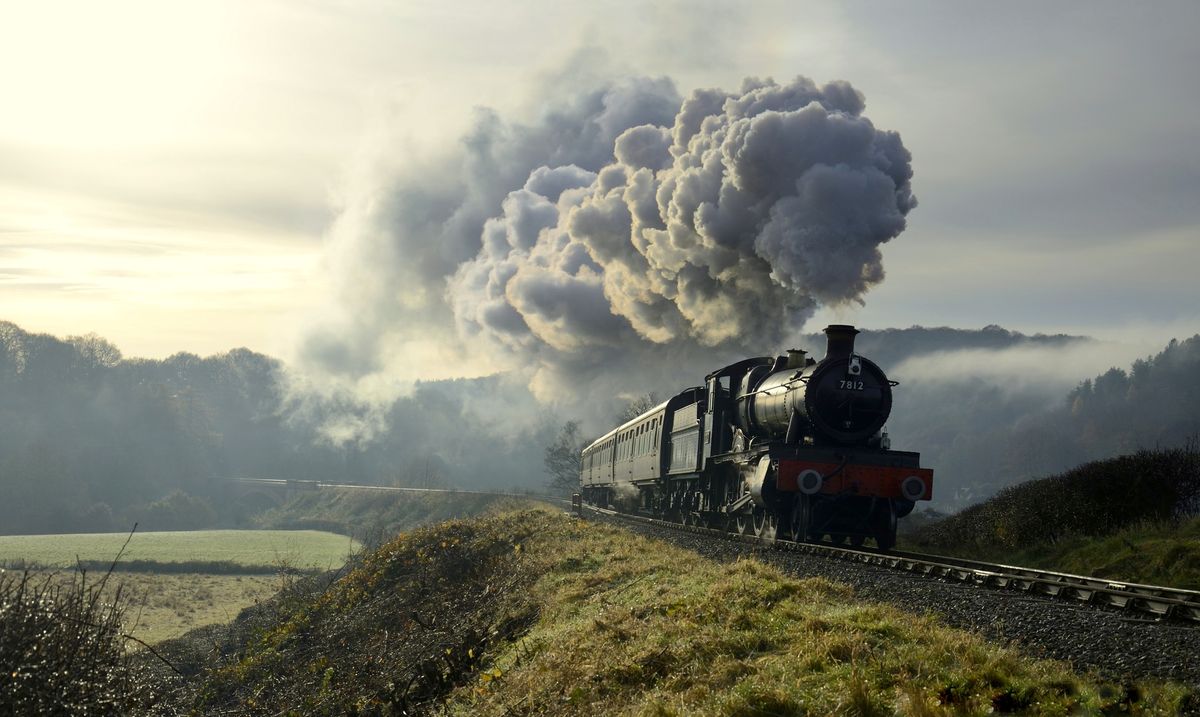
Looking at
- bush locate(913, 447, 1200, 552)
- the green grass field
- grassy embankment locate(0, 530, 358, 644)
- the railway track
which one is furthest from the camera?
the green grass field

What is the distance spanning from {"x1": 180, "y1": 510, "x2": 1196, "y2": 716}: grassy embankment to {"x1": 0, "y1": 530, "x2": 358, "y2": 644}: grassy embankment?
9.53m

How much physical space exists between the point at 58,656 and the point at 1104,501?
62.7ft

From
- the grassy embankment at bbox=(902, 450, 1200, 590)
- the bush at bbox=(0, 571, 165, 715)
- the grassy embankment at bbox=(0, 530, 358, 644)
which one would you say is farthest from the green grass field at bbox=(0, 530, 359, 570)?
the bush at bbox=(0, 571, 165, 715)

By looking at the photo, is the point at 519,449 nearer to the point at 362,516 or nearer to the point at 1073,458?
the point at 362,516

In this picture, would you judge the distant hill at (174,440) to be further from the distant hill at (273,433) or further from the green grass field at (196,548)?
the green grass field at (196,548)

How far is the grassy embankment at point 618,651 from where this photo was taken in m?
6.57

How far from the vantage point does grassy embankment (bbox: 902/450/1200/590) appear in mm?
16422

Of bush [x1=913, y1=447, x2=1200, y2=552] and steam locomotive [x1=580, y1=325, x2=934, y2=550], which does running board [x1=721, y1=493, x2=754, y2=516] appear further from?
bush [x1=913, y1=447, x2=1200, y2=552]

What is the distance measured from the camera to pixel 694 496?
25.4 metres

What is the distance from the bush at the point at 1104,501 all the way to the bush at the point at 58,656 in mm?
16974

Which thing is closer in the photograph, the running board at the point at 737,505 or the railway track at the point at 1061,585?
the railway track at the point at 1061,585

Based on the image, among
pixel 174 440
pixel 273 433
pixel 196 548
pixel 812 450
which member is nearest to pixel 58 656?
pixel 812 450

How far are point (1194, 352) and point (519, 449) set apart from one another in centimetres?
9815

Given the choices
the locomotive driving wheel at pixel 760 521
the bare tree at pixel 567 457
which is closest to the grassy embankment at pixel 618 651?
the locomotive driving wheel at pixel 760 521
